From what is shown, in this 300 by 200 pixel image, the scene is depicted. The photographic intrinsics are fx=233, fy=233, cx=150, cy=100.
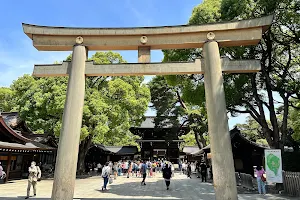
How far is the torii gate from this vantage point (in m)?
8.00

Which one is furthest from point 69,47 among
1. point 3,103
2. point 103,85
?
point 3,103

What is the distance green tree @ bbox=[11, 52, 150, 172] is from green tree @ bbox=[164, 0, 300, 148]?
25.8ft

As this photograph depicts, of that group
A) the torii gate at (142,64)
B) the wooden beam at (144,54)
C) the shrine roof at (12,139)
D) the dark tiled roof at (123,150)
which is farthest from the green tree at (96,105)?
the dark tiled roof at (123,150)

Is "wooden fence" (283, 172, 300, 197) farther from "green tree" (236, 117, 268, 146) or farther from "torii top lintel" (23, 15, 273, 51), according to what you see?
"green tree" (236, 117, 268, 146)

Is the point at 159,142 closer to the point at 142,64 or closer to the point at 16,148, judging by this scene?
the point at 16,148

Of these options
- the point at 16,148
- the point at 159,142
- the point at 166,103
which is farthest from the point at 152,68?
the point at 159,142

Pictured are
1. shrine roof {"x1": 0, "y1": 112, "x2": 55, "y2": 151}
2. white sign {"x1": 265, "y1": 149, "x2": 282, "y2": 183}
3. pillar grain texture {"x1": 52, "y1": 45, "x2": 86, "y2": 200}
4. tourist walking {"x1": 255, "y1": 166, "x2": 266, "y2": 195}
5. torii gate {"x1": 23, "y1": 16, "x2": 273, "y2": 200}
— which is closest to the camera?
pillar grain texture {"x1": 52, "y1": 45, "x2": 86, "y2": 200}

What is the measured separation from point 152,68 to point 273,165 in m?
7.51

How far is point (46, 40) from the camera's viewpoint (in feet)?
30.8

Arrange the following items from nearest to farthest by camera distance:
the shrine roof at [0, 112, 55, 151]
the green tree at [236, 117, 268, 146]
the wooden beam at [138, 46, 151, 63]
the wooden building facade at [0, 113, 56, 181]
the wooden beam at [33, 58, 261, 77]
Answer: the wooden beam at [33, 58, 261, 77] < the wooden beam at [138, 46, 151, 63] < the shrine roof at [0, 112, 55, 151] < the wooden building facade at [0, 113, 56, 181] < the green tree at [236, 117, 268, 146]

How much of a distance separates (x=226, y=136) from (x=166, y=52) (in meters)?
8.46

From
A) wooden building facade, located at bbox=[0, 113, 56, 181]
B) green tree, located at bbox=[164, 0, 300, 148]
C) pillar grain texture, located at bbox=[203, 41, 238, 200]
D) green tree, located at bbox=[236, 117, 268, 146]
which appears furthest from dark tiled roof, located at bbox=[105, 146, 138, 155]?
pillar grain texture, located at bbox=[203, 41, 238, 200]

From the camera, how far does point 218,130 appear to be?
8047mm

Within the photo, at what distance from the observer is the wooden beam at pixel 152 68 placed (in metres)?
8.74
